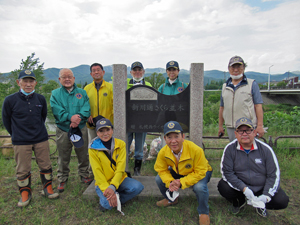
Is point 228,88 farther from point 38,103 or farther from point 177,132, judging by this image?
point 38,103

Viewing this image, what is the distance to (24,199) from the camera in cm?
333

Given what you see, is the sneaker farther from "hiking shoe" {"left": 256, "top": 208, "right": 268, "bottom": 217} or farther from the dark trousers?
"hiking shoe" {"left": 256, "top": 208, "right": 268, "bottom": 217}

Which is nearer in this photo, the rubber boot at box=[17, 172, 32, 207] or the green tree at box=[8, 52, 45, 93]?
the rubber boot at box=[17, 172, 32, 207]

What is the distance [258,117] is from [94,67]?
3222mm

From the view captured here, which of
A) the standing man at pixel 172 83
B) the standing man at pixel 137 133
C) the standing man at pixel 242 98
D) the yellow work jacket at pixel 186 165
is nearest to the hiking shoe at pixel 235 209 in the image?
the yellow work jacket at pixel 186 165

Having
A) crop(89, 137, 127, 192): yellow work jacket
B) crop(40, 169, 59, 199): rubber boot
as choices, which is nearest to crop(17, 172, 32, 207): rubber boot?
crop(40, 169, 59, 199): rubber boot

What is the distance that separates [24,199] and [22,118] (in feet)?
4.54

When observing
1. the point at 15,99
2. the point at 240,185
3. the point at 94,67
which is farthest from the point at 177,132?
the point at 15,99

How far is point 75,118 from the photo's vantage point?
11.6ft

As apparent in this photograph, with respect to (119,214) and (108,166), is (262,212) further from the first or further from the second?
(108,166)

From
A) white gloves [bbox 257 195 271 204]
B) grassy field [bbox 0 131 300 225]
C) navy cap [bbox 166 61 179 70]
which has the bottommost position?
grassy field [bbox 0 131 300 225]

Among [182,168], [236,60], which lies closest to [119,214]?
[182,168]

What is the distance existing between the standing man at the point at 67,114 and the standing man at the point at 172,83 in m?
1.61

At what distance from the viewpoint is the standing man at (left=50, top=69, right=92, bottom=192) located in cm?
361
